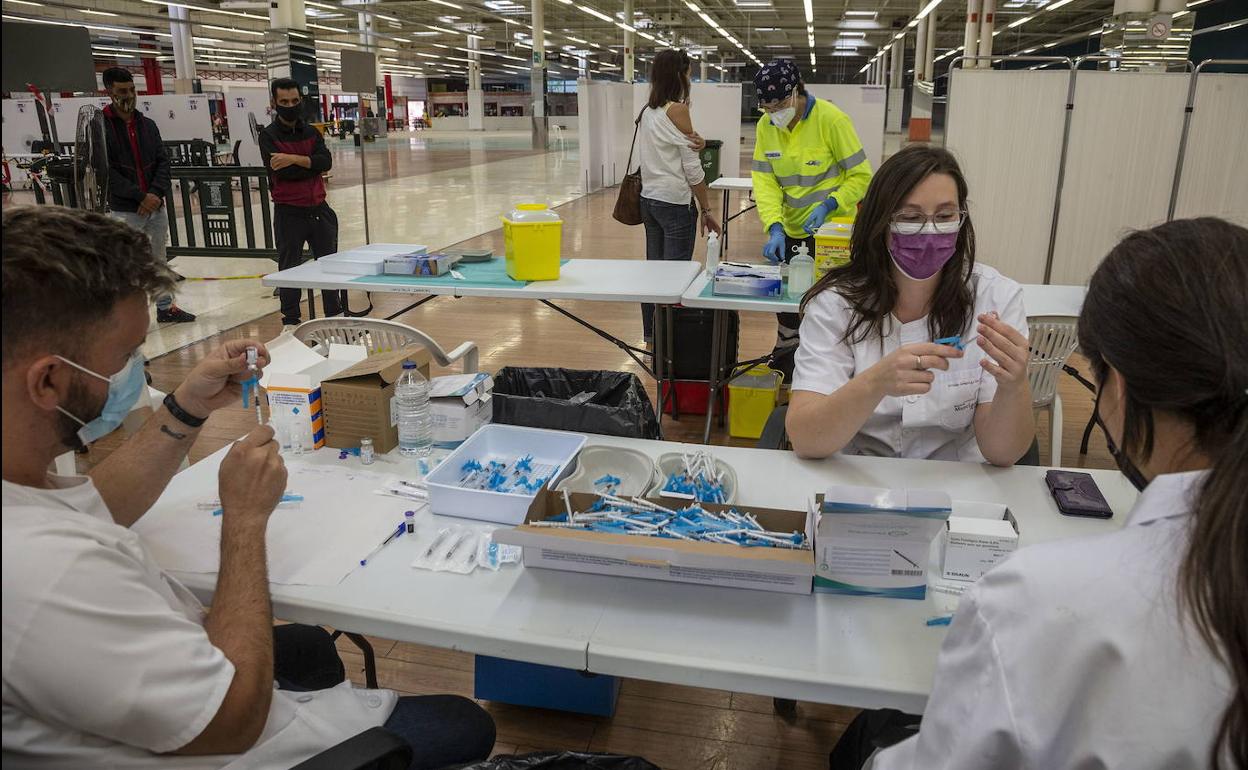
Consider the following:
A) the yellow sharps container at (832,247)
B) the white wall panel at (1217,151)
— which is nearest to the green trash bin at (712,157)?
the white wall panel at (1217,151)

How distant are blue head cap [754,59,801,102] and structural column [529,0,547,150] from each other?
1354 cm

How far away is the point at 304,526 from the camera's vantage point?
1571 millimetres

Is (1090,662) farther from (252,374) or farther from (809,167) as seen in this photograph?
(809,167)

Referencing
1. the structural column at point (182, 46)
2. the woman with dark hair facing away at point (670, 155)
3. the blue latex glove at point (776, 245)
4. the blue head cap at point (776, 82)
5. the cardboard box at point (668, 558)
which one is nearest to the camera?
the cardboard box at point (668, 558)

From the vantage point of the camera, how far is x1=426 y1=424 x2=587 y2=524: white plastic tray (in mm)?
1596

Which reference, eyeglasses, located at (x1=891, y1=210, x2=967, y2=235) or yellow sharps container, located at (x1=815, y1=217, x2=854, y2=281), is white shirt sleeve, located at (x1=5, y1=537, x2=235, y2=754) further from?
yellow sharps container, located at (x1=815, y1=217, x2=854, y2=281)

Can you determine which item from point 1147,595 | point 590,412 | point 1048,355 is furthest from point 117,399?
point 1048,355

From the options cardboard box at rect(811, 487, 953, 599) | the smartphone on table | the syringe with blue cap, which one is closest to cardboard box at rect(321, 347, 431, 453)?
the syringe with blue cap

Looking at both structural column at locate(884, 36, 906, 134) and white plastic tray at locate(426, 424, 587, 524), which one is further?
structural column at locate(884, 36, 906, 134)

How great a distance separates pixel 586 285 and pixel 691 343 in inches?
32.2

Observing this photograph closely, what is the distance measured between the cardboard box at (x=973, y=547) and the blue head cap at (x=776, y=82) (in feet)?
10.3

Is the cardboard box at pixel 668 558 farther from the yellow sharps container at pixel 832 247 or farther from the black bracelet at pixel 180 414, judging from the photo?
the yellow sharps container at pixel 832 247

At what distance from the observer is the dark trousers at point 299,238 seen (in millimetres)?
5348

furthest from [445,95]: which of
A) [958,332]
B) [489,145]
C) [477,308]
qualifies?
[958,332]
